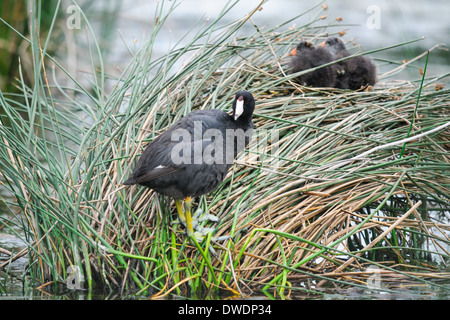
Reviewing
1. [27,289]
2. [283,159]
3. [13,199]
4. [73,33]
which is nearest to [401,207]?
[283,159]

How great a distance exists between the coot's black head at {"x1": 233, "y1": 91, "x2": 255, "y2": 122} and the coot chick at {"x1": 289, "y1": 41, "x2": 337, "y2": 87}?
0.79 metres

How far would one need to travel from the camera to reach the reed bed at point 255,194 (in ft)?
8.32

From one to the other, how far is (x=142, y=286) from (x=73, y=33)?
3.11 meters

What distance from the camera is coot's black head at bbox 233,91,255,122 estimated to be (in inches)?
107

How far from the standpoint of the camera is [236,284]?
2447 mm

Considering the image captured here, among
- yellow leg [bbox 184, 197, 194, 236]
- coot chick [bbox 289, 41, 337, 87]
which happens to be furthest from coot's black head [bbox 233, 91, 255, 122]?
coot chick [bbox 289, 41, 337, 87]

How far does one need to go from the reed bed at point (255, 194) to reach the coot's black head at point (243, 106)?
6.2 inches

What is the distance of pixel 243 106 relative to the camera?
8.95 ft

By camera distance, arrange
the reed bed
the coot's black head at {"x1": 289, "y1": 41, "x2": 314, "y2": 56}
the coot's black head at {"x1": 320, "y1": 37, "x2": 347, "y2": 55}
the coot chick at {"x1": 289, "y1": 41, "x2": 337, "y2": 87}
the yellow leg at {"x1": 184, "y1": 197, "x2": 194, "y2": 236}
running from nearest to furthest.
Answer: the reed bed, the yellow leg at {"x1": 184, "y1": 197, "x2": 194, "y2": 236}, the coot chick at {"x1": 289, "y1": 41, "x2": 337, "y2": 87}, the coot's black head at {"x1": 289, "y1": 41, "x2": 314, "y2": 56}, the coot's black head at {"x1": 320, "y1": 37, "x2": 347, "y2": 55}

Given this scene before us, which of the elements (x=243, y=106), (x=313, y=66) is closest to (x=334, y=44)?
(x=313, y=66)

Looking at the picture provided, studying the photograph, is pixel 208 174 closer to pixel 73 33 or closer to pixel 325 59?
pixel 325 59

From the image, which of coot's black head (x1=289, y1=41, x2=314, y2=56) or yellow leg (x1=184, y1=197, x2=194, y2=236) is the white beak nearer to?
yellow leg (x1=184, y1=197, x2=194, y2=236)

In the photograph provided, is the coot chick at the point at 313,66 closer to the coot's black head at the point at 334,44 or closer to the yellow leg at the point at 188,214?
the coot's black head at the point at 334,44

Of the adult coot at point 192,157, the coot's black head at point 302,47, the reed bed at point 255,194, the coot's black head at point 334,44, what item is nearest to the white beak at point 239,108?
the adult coot at point 192,157
